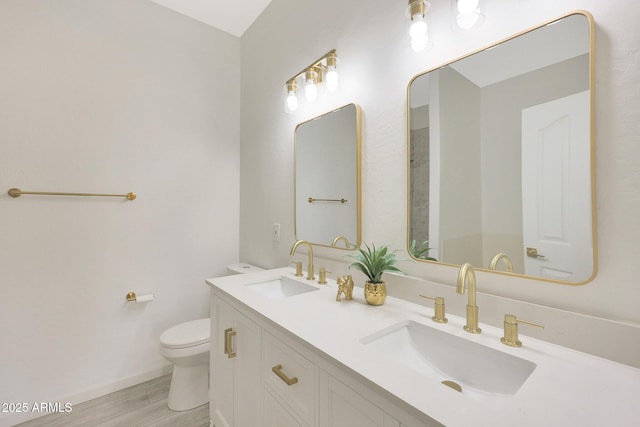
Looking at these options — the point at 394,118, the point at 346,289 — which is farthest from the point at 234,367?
the point at 394,118

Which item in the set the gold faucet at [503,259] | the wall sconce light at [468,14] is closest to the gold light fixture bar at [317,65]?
the wall sconce light at [468,14]

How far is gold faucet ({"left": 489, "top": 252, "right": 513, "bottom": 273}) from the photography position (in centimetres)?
85

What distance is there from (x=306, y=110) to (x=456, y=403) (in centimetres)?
155

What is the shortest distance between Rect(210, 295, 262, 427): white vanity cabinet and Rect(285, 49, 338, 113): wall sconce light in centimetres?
118

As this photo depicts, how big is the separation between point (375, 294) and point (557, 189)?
64 centimetres

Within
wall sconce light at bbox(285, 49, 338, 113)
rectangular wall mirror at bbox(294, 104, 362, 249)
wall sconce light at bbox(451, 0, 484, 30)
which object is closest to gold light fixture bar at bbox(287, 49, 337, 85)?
wall sconce light at bbox(285, 49, 338, 113)

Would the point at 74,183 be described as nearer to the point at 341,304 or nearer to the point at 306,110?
the point at 306,110

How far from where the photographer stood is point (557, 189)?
2.52 ft

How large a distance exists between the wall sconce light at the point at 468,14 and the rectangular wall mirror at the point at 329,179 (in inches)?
20.3

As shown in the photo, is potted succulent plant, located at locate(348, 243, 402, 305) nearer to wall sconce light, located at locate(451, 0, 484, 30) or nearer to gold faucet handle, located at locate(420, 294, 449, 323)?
gold faucet handle, located at locate(420, 294, 449, 323)

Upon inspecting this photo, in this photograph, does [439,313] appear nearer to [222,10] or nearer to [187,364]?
[187,364]

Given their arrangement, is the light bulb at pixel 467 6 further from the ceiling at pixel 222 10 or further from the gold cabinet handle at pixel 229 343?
the ceiling at pixel 222 10

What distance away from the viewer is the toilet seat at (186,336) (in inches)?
63.5

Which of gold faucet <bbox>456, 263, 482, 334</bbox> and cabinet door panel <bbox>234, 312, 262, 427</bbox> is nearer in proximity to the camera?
gold faucet <bbox>456, 263, 482, 334</bbox>
